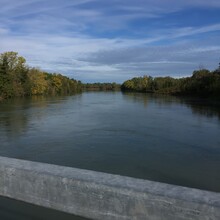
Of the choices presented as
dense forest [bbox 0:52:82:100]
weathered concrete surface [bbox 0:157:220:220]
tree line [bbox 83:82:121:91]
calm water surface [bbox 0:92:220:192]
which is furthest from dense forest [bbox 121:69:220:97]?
tree line [bbox 83:82:121:91]

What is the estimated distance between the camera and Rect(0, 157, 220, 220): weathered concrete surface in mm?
1952

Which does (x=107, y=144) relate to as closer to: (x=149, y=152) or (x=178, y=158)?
(x=149, y=152)

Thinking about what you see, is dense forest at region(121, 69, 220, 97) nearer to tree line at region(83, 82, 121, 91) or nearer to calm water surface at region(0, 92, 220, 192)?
calm water surface at region(0, 92, 220, 192)

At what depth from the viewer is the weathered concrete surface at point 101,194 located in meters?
1.95

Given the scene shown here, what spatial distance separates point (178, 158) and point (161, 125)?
25.0 feet

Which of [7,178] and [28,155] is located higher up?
[7,178]

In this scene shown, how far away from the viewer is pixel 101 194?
86.4 inches

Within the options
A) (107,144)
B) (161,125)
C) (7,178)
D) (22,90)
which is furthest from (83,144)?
(22,90)

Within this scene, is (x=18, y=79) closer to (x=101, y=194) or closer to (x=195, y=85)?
(x=195, y=85)

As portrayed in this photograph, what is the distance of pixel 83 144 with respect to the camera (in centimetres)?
1178

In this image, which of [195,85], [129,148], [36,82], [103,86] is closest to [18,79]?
[36,82]

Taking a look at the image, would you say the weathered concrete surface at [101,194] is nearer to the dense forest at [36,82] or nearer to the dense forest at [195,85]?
the dense forest at [36,82]

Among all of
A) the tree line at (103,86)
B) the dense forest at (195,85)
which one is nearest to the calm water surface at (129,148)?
the dense forest at (195,85)

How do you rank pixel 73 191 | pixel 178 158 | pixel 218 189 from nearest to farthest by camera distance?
pixel 73 191, pixel 218 189, pixel 178 158
